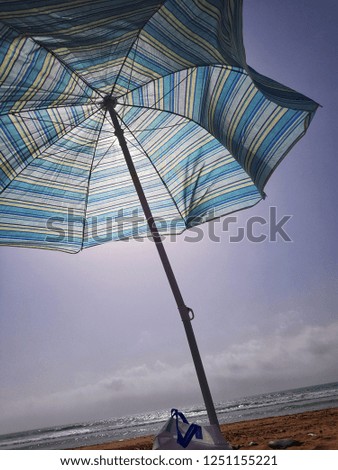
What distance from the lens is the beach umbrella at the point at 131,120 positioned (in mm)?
2459

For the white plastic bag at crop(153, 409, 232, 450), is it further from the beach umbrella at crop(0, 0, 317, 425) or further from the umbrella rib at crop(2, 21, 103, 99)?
the umbrella rib at crop(2, 21, 103, 99)

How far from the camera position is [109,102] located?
3461 mm

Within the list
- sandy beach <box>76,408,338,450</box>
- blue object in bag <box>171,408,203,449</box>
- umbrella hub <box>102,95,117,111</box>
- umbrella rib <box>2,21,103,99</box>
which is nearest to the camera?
umbrella rib <box>2,21,103,99</box>

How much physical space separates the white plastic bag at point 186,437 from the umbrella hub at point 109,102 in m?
2.37

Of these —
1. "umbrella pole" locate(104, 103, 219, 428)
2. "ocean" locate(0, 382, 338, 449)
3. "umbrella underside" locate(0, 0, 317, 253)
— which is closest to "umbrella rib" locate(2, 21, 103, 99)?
"umbrella underside" locate(0, 0, 317, 253)

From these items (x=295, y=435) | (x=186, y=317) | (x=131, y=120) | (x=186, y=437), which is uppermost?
(x=131, y=120)

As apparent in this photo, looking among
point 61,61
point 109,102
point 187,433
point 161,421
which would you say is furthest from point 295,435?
point 161,421

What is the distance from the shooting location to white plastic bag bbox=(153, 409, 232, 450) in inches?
99.7

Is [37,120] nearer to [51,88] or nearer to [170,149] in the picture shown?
[51,88]

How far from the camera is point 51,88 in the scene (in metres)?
3.12

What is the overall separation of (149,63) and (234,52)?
0.90 meters

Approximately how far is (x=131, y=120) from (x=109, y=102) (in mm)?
421

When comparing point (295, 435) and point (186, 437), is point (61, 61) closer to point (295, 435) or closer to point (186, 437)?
point (186, 437)
